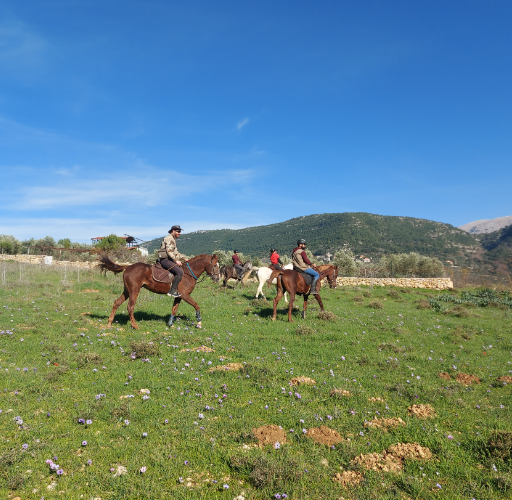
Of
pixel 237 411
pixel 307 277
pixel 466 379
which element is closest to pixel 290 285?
pixel 307 277

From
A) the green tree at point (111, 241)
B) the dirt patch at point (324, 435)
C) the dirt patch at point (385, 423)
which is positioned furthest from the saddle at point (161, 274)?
the green tree at point (111, 241)

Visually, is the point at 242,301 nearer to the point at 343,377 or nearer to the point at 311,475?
the point at 343,377

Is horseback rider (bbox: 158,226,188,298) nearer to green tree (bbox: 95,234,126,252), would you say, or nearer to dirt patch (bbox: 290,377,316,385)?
dirt patch (bbox: 290,377,316,385)

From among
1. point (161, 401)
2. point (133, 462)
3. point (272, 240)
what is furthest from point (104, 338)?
point (272, 240)

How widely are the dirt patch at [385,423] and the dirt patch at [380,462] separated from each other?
2.59 ft

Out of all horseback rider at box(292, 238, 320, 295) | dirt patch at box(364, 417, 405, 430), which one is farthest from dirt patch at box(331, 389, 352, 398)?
horseback rider at box(292, 238, 320, 295)

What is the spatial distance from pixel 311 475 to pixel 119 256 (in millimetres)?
44879

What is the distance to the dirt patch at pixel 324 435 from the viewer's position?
5093 millimetres

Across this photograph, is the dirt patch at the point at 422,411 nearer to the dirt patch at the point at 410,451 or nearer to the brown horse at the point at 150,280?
the dirt patch at the point at 410,451

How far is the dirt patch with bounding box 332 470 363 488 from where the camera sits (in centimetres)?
419

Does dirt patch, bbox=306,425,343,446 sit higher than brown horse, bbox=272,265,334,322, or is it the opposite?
brown horse, bbox=272,265,334,322

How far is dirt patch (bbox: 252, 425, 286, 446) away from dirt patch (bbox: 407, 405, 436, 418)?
110 inches

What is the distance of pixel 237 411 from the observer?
233 inches

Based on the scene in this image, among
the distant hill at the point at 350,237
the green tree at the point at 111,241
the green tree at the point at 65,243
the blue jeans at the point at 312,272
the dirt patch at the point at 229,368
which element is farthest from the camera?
the distant hill at the point at 350,237
